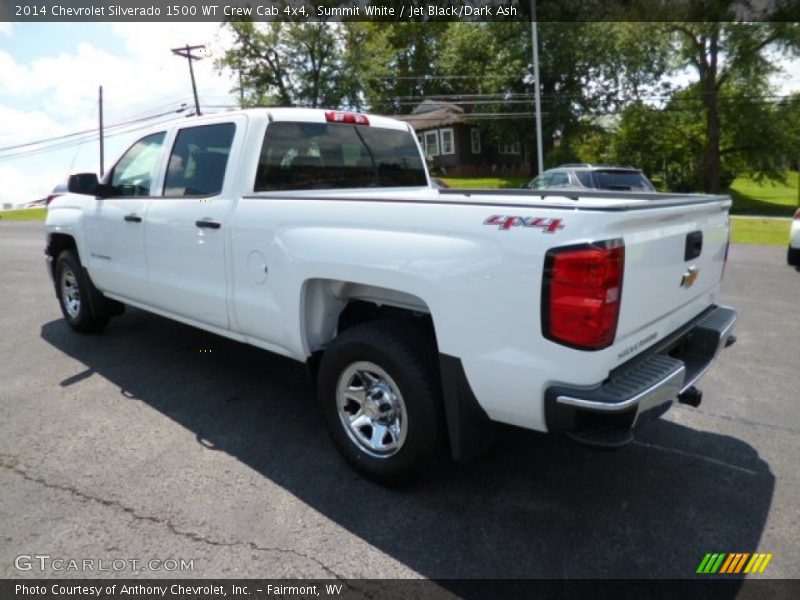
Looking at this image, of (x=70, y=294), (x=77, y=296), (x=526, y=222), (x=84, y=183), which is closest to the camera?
(x=526, y=222)

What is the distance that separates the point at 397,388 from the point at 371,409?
0.96 feet

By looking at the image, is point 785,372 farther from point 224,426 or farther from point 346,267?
point 224,426

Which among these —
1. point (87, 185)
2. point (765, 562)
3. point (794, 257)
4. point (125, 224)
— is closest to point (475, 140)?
point (794, 257)

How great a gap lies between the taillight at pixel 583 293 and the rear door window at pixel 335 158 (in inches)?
85.5

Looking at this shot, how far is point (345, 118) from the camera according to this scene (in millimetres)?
4285

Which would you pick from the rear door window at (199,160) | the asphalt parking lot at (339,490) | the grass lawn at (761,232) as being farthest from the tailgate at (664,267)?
the grass lawn at (761,232)

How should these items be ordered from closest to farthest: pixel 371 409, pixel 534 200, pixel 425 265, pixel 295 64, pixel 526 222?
1. pixel 526 222
2. pixel 425 265
3. pixel 534 200
4. pixel 371 409
5. pixel 295 64

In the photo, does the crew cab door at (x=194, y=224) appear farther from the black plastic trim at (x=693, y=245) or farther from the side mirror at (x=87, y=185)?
the black plastic trim at (x=693, y=245)

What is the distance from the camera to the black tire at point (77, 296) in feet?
18.8

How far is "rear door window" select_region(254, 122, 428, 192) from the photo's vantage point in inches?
152

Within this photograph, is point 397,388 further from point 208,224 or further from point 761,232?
point 761,232

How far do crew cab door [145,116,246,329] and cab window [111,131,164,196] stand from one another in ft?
0.95

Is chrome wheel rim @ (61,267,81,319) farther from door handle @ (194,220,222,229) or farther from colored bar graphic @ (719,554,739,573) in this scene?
colored bar graphic @ (719,554,739,573)

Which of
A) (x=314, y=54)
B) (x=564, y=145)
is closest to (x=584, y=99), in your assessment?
(x=564, y=145)
